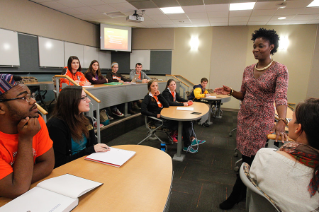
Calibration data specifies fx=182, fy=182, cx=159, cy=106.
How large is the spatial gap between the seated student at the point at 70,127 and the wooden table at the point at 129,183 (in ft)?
0.61

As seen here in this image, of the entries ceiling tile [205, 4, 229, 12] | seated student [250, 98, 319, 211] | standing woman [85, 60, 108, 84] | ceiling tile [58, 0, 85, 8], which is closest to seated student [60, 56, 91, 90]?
standing woman [85, 60, 108, 84]

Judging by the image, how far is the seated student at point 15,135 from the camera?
758 millimetres

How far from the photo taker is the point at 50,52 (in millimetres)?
5195

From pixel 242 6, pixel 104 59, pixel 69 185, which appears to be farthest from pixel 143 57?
pixel 69 185

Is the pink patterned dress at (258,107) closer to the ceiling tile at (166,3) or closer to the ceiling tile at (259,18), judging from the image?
the ceiling tile at (166,3)

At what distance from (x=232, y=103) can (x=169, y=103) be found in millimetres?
4187

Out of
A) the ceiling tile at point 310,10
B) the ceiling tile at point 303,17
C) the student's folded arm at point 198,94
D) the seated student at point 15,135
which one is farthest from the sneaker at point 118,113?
the ceiling tile at point 303,17

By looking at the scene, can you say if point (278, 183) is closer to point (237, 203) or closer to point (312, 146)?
point (312, 146)

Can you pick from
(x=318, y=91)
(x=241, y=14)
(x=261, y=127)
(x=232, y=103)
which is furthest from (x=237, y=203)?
(x=318, y=91)

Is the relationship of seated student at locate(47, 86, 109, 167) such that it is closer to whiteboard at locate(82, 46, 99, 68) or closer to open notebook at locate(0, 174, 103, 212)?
open notebook at locate(0, 174, 103, 212)

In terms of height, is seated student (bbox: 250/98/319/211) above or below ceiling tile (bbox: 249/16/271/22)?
below

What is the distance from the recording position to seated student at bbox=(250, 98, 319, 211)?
0.70m

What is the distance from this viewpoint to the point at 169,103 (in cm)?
341

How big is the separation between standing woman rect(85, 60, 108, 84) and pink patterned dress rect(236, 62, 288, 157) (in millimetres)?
3118
